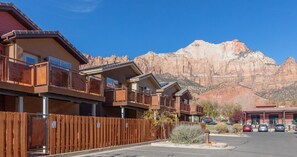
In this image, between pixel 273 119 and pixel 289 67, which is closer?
pixel 273 119

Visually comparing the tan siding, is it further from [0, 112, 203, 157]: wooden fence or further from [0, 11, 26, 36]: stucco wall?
[0, 11, 26, 36]: stucco wall

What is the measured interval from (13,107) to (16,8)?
5874mm

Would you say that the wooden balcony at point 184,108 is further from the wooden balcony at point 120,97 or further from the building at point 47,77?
the wooden balcony at point 120,97

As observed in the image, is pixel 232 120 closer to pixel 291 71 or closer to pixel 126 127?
pixel 126 127

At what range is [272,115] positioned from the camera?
79000mm

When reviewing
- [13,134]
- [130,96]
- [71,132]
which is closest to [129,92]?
[130,96]

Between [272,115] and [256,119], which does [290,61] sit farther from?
[272,115]

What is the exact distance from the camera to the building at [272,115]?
75.9 meters

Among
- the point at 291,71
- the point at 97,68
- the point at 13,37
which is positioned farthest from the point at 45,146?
the point at 291,71

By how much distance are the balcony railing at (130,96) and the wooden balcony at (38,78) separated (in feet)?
19.8

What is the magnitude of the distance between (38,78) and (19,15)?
219 inches

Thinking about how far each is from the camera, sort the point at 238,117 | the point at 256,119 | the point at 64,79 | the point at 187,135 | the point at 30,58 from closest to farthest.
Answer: the point at 64,79, the point at 30,58, the point at 187,135, the point at 256,119, the point at 238,117

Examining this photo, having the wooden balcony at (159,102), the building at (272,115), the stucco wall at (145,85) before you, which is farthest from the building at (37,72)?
the building at (272,115)

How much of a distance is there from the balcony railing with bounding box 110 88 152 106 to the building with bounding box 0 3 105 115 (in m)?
3.21
